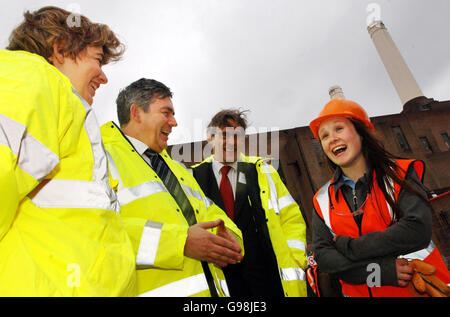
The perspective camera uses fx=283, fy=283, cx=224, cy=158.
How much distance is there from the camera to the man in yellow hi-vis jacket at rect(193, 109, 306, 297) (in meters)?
2.75

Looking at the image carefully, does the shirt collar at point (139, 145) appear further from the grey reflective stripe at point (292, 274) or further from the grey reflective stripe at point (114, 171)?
the grey reflective stripe at point (292, 274)

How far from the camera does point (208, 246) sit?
1.67 metres

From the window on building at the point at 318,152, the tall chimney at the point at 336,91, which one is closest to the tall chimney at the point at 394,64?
the tall chimney at the point at 336,91

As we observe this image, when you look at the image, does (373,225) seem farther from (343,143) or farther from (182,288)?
(182,288)

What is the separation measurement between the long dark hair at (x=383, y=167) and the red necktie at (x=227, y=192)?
1.52 meters

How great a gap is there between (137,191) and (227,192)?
5.59 feet

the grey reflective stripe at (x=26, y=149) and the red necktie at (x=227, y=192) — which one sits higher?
the red necktie at (x=227, y=192)

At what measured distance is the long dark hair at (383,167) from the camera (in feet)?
6.58

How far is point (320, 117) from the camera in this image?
8.34ft

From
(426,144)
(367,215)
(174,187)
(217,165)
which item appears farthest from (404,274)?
(426,144)
